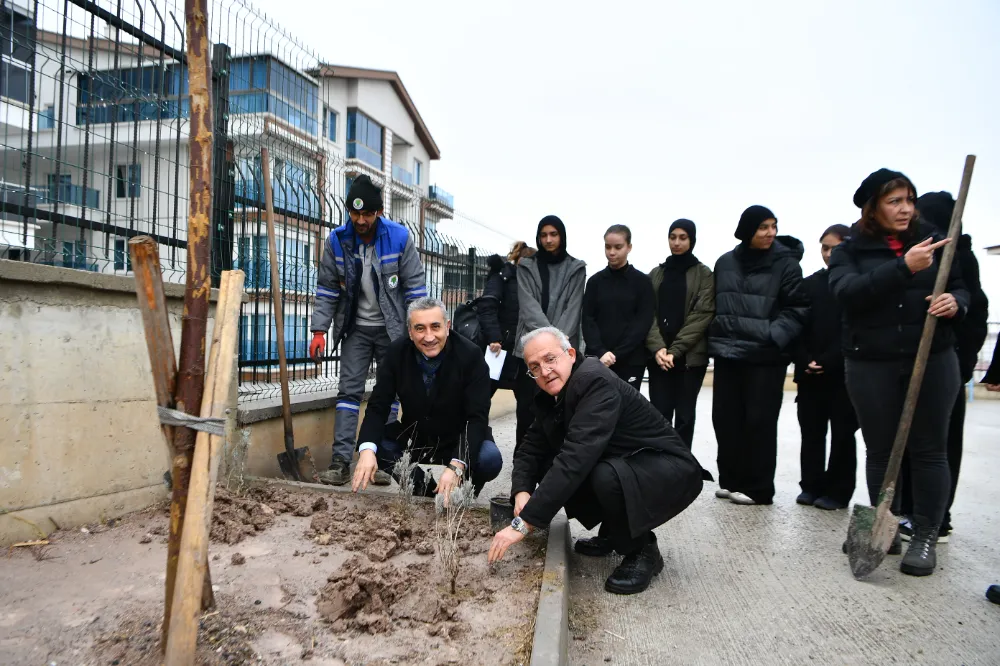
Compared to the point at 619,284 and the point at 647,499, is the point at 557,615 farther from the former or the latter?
the point at 619,284

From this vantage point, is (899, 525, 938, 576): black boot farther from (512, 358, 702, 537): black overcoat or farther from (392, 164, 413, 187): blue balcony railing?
(392, 164, 413, 187): blue balcony railing

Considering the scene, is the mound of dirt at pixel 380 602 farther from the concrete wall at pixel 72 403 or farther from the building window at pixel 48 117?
the building window at pixel 48 117

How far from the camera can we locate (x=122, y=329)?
3.48 m

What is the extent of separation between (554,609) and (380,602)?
65cm

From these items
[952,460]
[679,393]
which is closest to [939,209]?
[952,460]

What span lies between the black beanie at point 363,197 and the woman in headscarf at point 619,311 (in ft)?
5.63

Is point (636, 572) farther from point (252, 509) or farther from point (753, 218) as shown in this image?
point (753, 218)

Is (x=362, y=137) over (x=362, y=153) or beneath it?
over

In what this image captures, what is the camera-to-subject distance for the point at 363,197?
4.58 meters

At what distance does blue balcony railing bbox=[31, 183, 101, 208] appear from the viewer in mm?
3127

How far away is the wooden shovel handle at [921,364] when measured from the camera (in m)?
3.20

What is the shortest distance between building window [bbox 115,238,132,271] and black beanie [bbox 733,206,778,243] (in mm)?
3678

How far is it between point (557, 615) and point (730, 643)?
0.71 m

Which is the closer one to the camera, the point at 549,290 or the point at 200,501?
the point at 200,501
